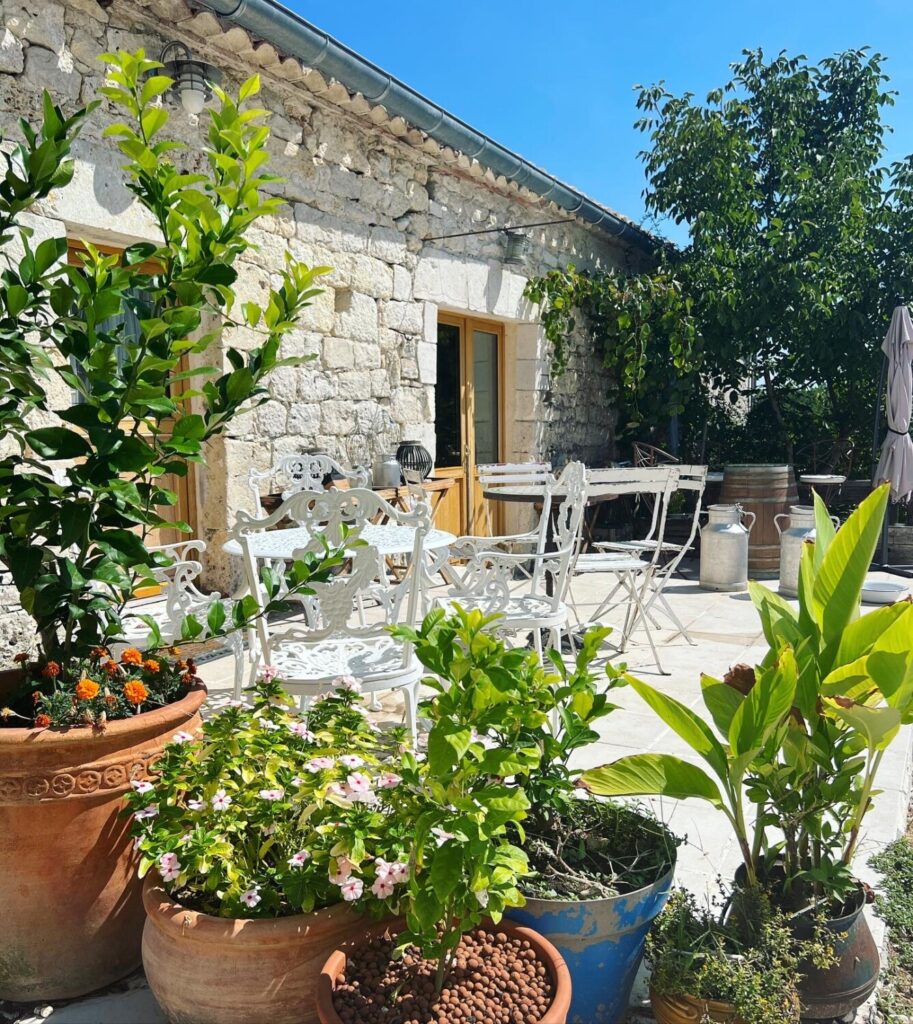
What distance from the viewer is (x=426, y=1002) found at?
1325 millimetres

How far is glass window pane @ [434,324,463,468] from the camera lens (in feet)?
21.7

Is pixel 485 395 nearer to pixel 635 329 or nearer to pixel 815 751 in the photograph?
pixel 635 329

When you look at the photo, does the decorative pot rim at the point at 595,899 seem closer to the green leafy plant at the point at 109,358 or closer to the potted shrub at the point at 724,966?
the potted shrub at the point at 724,966

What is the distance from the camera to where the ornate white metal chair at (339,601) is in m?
2.27

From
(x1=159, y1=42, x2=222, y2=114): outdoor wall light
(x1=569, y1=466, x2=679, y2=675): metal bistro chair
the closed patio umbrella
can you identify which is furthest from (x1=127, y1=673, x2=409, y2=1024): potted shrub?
the closed patio umbrella

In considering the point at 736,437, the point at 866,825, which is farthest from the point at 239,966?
the point at 736,437

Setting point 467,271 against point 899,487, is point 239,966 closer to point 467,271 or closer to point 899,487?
point 467,271

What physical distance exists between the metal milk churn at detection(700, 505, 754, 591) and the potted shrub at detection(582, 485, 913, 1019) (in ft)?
14.3

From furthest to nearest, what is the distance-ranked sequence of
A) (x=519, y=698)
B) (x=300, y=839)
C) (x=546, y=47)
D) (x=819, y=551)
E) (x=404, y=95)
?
(x=546, y=47) → (x=404, y=95) → (x=819, y=551) → (x=300, y=839) → (x=519, y=698)

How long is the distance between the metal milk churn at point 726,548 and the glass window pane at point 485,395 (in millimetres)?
1990

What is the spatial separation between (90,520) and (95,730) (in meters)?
0.39

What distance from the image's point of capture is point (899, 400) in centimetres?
671

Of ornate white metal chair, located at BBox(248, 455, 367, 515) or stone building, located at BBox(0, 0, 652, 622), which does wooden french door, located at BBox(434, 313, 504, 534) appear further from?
ornate white metal chair, located at BBox(248, 455, 367, 515)

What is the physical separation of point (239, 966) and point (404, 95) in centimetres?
498
